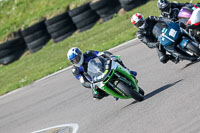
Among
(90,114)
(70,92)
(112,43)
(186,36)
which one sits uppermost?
(186,36)

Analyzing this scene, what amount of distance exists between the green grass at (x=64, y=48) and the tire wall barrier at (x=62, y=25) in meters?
0.37

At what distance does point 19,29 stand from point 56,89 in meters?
12.1

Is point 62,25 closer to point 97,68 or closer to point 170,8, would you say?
point 170,8

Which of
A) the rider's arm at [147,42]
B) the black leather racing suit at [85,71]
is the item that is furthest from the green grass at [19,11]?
the black leather racing suit at [85,71]

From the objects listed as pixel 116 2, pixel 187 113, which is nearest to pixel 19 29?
pixel 116 2

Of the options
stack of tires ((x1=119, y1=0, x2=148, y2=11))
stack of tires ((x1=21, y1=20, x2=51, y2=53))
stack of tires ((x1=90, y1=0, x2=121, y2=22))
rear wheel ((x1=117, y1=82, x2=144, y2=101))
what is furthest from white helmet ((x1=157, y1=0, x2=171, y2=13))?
stack of tires ((x1=21, y1=20, x2=51, y2=53))

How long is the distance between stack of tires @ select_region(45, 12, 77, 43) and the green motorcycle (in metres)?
13.7

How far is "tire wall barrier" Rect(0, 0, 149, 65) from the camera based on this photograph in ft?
71.8

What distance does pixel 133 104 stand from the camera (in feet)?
29.7

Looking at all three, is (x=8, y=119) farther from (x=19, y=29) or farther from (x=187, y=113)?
(x=19, y=29)

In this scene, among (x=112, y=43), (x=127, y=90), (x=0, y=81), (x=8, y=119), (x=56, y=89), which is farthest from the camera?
(x=0, y=81)

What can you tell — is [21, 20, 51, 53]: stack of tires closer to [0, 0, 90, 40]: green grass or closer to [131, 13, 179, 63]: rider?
[0, 0, 90, 40]: green grass

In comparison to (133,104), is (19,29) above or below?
below

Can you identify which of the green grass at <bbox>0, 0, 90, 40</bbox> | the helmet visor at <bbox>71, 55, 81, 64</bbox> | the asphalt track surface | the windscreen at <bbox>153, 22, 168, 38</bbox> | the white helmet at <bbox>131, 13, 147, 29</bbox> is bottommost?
the green grass at <bbox>0, 0, 90, 40</bbox>
